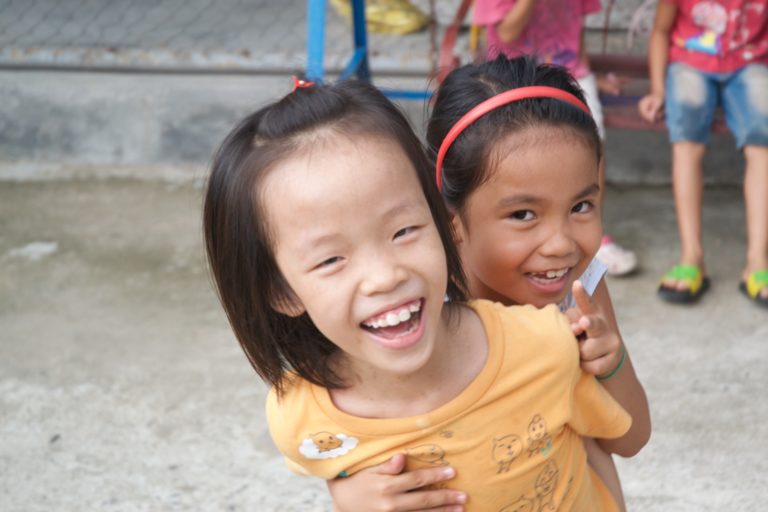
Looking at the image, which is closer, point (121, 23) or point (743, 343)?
point (743, 343)

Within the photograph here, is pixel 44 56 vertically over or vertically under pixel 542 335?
under

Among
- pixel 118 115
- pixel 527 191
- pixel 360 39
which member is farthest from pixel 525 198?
pixel 118 115

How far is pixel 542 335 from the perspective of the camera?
1190 mm

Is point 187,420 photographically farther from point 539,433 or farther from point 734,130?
point 734,130

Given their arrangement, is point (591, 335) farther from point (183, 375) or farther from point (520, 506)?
point (183, 375)

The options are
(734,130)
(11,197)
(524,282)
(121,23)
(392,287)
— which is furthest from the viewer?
(121,23)

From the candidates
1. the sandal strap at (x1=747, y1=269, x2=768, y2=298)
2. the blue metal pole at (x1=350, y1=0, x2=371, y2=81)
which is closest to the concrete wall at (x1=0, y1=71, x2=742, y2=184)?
the blue metal pole at (x1=350, y1=0, x2=371, y2=81)

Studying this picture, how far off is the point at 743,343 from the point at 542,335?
1758 millimetres

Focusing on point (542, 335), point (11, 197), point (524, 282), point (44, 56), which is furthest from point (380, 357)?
point (44, 56)

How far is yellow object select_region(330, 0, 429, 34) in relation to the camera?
14.3 feet

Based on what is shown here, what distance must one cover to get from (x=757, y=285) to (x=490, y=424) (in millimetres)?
2016

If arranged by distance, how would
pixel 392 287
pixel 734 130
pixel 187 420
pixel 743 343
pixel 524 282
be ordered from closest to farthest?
pixel 392 287
pixel 524 282
pixel 187 420
pixel 743 343
pixel 734 130

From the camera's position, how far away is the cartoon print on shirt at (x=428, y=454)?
1.17m

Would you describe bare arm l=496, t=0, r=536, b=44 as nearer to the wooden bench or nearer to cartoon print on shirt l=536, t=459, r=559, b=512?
the wooden bench
